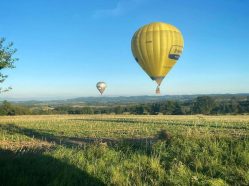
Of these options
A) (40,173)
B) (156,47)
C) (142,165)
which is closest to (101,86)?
(156,47)

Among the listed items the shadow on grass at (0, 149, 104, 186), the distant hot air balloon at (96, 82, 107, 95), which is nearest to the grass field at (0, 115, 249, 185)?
the shadow on grass at (0, 149, 104, 186)

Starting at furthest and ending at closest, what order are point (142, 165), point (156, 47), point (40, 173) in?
point (156, 47) < point (142, 165) < point (40, 173)

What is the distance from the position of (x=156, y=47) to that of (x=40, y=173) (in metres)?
27.4

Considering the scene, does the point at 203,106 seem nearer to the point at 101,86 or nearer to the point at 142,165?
the point at 101,86

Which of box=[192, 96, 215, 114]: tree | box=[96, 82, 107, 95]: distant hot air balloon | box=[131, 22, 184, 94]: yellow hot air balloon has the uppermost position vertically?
box=[131, 22, 184, 94]: yellow hot air balloon

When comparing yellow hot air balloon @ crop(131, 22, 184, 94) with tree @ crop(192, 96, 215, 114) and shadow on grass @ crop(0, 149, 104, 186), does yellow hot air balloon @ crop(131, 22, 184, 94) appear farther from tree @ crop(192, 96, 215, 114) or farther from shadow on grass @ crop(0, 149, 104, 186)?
tree @ crop(192, 96, 215, 114)

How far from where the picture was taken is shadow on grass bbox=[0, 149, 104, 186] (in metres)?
10.5

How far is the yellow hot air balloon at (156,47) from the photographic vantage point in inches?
1467

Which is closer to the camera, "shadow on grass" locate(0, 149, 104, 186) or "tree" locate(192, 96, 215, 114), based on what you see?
"shadow on grass" locate(0, 149, 104, 186)

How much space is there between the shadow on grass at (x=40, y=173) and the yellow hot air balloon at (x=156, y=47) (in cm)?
2544

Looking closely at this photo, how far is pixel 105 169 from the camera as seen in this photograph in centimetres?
1197

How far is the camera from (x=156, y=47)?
37312mm

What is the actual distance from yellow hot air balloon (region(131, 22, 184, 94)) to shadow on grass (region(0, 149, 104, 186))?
25.4m

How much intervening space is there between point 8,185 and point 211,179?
223 inches
